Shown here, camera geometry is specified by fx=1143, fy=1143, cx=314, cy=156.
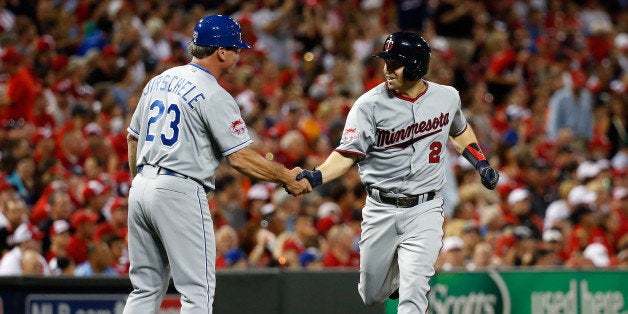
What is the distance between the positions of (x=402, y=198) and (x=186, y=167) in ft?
4.23

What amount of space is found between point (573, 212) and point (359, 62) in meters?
4.11

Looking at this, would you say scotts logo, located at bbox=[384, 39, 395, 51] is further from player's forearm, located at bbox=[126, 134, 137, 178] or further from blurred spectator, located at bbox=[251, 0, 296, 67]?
blurred spectator, located at bbox=[251, 0, 296, 67]

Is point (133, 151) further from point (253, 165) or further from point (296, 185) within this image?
point (296, 185)

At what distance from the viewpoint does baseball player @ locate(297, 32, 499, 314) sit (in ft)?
19.7

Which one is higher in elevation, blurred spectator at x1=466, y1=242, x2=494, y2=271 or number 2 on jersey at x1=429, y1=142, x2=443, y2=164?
number 2 on jersey at x1=429, y1=142, x2=443, y2=164

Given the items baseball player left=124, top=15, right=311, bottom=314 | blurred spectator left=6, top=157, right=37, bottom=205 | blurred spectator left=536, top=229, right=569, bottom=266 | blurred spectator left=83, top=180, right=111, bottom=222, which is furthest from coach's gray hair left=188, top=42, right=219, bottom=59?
blurred spectator left=536, top=229, right=569, bottom=266

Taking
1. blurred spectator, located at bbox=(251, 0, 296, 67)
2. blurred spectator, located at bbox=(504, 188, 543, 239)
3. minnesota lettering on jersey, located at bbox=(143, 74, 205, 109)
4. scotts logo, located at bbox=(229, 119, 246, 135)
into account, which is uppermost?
blurred spectator, located at bbox=(251, 0, 296, 67)

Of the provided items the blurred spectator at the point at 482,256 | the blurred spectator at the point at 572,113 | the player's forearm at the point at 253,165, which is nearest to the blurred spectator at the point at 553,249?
the blurred spectator at the point at 482,256

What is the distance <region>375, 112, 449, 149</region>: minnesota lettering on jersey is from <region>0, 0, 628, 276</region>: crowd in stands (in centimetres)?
277

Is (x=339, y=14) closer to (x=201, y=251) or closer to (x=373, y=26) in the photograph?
(x=373, y=26)

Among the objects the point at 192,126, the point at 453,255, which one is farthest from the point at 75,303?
the point at 453,255

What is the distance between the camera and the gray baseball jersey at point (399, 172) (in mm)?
6020

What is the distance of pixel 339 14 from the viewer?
15.9 meters

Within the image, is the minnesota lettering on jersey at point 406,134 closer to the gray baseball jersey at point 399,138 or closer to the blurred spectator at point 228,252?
the gray baseball jersey at point 399,138
